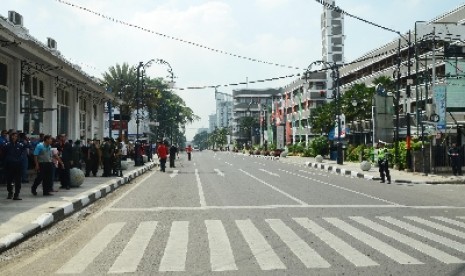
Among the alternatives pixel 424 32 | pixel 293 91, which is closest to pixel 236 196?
pixel 424 32

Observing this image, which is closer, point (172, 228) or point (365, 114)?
point (172, 228)

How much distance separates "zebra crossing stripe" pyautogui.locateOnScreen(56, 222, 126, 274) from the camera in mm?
6434

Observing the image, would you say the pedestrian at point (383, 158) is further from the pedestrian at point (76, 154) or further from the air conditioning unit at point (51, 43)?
the air conditioning unit at point (51, 43)

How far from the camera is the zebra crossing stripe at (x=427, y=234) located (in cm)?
775

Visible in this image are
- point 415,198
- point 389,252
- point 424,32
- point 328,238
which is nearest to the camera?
point 389,252

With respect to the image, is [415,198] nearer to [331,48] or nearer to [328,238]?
[328,238]

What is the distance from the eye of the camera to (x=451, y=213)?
38.9ft

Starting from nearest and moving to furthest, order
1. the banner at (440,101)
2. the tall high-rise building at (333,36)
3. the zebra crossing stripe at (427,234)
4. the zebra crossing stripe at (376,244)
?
the zebra crossing stripe at (376,244), the zebra crossing stripe at (427,234), the banner at (440,101), the tall high-rise building at (333,36)

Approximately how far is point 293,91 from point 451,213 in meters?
103

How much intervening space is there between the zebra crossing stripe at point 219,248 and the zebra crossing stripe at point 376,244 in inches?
84.5

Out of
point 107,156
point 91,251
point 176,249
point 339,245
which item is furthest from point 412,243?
point 107,156

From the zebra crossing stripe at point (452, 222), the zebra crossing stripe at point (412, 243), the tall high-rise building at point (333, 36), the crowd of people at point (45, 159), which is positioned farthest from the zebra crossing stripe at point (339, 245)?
the tall high-rise building at point (333, 36)

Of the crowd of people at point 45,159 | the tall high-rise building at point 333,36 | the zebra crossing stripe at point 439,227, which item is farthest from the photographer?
the tall high-rise building at point 333,36

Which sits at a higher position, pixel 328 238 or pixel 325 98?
pixel 325 98
